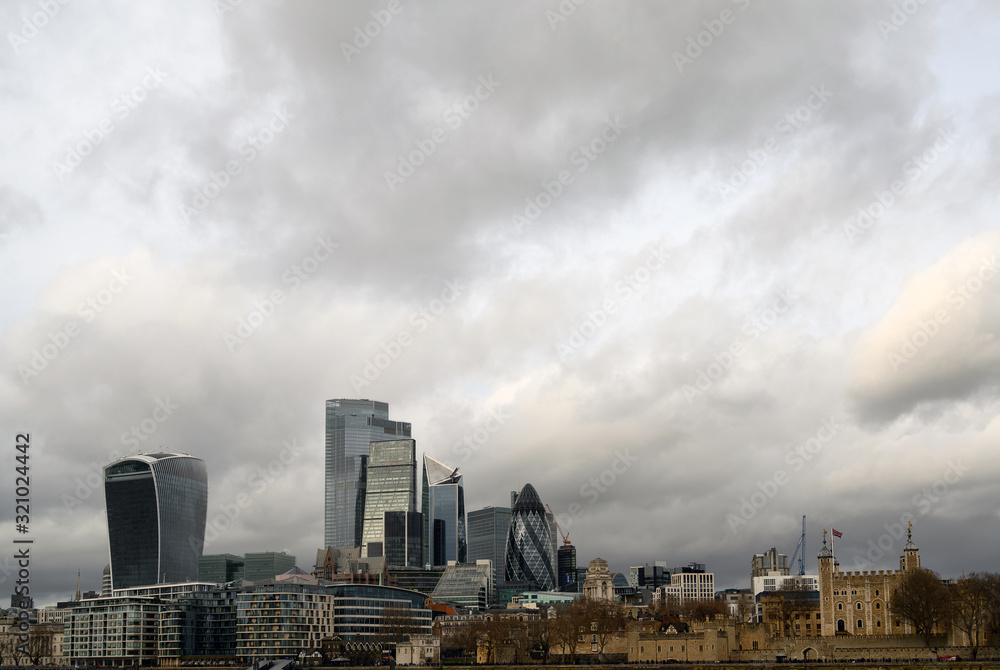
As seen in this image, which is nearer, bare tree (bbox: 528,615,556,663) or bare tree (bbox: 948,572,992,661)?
bare tree (bbox: 948,572,992,661)

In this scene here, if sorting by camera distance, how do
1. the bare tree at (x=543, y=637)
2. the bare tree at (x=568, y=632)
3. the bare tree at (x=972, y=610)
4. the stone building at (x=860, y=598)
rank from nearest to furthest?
the bare tree at (x=972, y=610) → the stone building at (x=860, y=598) → the bare tree at (x=568, y=632) → the bare tree at (x=543, y=637)

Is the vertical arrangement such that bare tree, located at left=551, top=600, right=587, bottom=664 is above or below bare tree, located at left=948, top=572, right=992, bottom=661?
below

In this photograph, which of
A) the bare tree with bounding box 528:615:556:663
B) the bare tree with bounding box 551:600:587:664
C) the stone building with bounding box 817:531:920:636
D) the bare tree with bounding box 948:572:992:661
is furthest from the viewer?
the bare tree with bounding box 528:615:556:663

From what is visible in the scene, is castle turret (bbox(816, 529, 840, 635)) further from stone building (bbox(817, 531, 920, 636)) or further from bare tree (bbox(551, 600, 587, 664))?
bare tree (bbox(551, 600, 587, 664))

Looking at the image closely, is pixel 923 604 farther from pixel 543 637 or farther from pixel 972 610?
pixel 543 637

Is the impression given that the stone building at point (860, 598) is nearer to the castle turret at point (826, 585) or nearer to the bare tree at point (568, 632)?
the castle turret at point (826, 585)

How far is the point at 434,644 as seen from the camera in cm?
19400

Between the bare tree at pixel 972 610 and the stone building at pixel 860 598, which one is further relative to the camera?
the stone building at pixel 860 598

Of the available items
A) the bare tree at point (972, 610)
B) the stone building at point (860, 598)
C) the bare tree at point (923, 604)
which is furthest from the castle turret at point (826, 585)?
the bare tree at point (972, 610)

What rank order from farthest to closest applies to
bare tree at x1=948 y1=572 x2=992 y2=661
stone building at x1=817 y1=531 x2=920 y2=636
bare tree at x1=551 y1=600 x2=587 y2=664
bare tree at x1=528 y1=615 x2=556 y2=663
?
bare tree at x1=528 y1=615 x2=556 y2=663
bare tree at x1=551 y1=600 x2=587 y2=664
stone building at x1=817 y1=531 x2=920 y2=636
bare tree at x1=948 y1=572 x2=992 y2=661

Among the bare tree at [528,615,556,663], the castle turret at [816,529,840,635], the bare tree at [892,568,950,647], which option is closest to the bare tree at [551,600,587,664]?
the bare tree at [528,615,556,663]

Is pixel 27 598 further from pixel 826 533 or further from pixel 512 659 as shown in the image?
pixel 826 533

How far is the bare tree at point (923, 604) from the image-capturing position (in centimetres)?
14862

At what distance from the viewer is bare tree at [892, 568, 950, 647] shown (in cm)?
14862
